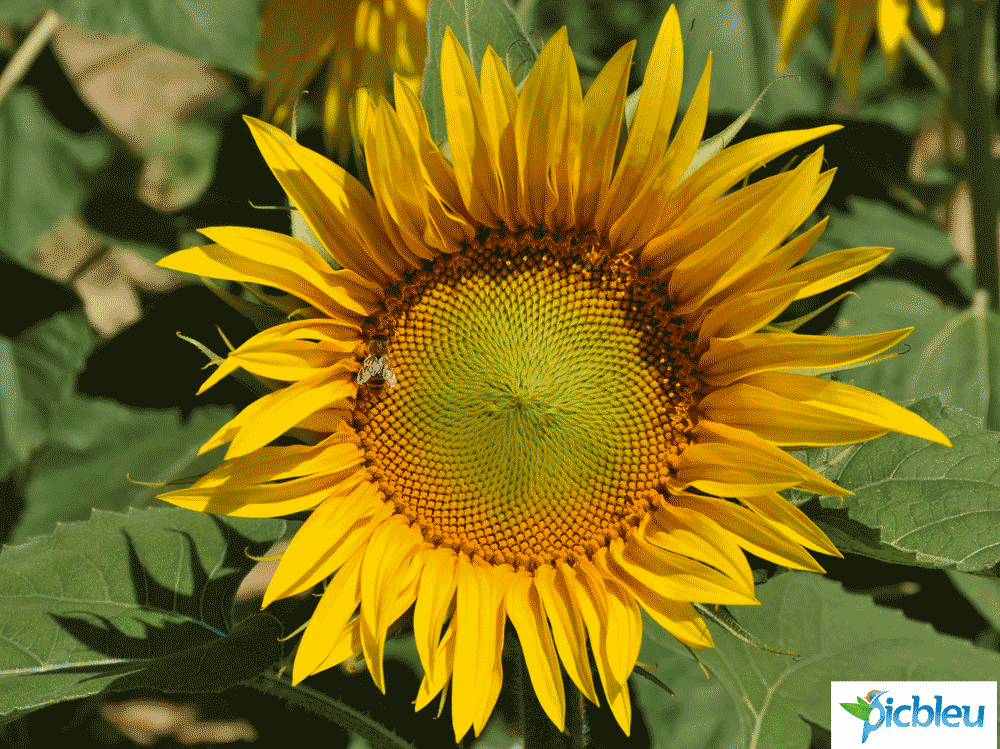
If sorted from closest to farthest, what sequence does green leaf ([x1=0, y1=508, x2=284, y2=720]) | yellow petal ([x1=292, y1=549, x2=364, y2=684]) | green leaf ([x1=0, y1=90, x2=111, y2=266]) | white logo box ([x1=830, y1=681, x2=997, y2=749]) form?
yellow petal ([x1=292, y1=549, x2=364, y2=684]), green leaf ([x1=0, y1=508, x2=284, y2=720]), white logo box ([x1=830, y1=681, x2=997, y2=749]), green leaf ([x1=0, y1=90, x2=111, y2=266])

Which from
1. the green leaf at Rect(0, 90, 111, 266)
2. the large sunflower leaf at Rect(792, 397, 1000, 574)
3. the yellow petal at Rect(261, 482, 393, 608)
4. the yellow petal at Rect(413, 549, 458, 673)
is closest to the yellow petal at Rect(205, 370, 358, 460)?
the yellow petal at Rect(261, 482, 393, 608)

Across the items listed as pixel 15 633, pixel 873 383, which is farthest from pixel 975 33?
pixel 15 633

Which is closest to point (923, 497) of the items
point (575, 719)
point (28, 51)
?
point (575, 719)

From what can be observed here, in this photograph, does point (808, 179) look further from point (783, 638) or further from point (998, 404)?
point (998, 404)

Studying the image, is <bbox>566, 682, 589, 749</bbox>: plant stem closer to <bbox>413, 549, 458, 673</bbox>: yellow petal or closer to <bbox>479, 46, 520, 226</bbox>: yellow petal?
<bbox>413, 549, 458, 673</bbox>: yellow petal

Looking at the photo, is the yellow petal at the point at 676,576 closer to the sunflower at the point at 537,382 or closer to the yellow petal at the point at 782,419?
the sunflower at the point at 537,382

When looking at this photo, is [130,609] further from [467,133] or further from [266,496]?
[467,133]

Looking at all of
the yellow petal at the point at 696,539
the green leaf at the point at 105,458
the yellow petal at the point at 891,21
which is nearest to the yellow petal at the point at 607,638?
the yellow petal at the point at 696,539
